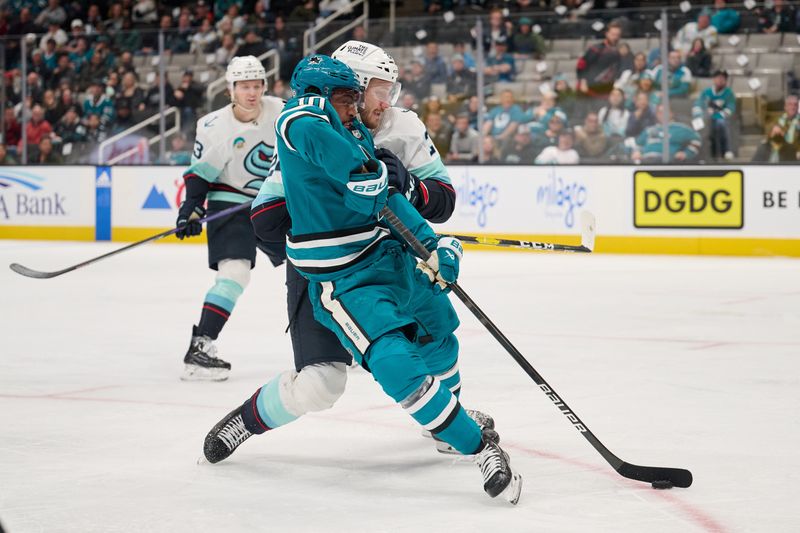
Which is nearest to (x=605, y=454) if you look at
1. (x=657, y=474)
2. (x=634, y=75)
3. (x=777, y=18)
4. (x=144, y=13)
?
(x=657, y=474)

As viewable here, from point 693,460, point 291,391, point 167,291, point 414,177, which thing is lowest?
point 167,291

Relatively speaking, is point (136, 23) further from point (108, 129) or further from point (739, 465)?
point (739, 465)

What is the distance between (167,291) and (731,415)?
4474 millimetres

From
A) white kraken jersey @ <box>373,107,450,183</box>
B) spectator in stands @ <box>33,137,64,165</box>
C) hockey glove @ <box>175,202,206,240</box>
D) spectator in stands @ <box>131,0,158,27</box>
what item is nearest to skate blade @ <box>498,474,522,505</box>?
white kraken jersey @ <box>373,107,450,183</box>

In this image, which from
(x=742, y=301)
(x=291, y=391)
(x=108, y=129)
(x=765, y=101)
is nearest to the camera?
(x=291, y=391)

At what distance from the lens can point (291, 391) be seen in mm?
3023

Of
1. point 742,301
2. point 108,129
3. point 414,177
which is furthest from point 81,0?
point 414,177

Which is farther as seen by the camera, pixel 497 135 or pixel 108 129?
pixel 108 129

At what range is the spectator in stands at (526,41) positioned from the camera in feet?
34.5

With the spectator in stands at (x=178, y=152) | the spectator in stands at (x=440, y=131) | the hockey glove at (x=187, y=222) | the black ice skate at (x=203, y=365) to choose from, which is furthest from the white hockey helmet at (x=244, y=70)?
the spectator in stands at (x=178, y=152)

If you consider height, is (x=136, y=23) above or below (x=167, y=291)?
above

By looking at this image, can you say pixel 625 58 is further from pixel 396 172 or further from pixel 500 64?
pixel 396 172

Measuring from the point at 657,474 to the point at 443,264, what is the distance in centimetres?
69

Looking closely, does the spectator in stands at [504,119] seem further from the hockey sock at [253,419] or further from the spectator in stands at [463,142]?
the hockey sock at [253,419]
